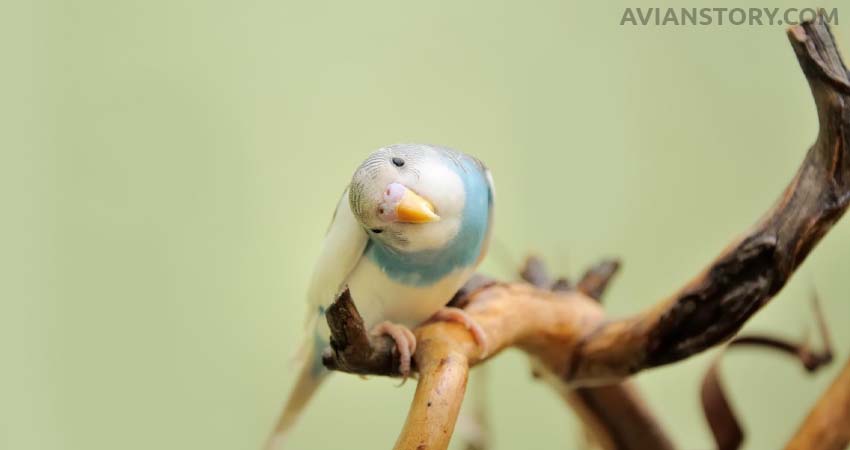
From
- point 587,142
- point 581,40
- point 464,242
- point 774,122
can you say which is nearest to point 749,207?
point 774,122

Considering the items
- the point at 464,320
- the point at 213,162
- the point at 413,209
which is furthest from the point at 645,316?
the point at 213,162

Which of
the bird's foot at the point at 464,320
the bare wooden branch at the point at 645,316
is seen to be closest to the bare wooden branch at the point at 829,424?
the bare wooden branch at the point at 645,316

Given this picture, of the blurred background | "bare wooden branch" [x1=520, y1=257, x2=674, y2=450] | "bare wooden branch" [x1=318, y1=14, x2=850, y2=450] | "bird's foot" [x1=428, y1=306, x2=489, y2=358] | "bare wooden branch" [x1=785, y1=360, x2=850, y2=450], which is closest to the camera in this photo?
"bare wooden branch" [x1=318, y1=14, x2=850, y2=450]

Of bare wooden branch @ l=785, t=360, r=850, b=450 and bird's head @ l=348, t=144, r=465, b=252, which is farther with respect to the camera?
bare wooden branch @ l=785, t=360, r=850, b=450

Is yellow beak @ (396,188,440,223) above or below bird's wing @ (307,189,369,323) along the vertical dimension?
above

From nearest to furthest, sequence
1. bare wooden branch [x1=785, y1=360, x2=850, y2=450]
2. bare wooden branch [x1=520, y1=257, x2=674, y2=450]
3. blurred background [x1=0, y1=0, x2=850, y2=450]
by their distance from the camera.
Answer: bare wooden branch [x1=785, y1=360, x2=850, y2=450], bare wooden branch [x1=520, y1=257, x2=674, y2=450], blurred background [x1=0, y1=0, x2=850, y2=450]

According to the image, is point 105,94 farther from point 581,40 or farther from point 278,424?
point 581,40

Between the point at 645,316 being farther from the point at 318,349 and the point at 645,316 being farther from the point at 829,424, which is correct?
the point at 318,349

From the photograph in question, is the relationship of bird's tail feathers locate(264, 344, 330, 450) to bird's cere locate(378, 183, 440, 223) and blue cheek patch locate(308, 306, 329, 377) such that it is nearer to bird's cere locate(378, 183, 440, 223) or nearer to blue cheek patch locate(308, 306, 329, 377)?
blue cheek patch locate(308, 306, 329, 377)

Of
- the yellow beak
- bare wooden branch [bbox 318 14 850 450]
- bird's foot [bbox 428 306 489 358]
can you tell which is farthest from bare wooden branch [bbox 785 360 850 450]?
the yellow beak
